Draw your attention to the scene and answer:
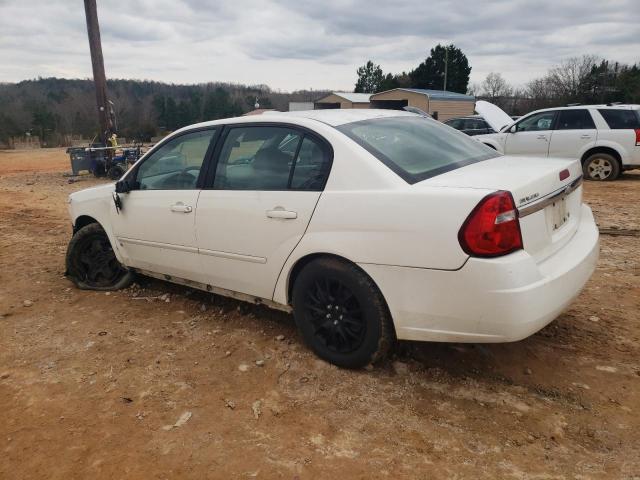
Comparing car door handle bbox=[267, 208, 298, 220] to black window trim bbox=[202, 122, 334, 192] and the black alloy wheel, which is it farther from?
the black alloy wheel

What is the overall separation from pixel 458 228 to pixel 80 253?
3.94 meters

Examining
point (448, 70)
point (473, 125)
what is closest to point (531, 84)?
point (448, 70)

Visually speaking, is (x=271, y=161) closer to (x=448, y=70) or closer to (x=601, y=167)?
(x=601, y=167)

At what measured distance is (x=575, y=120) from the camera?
35.5 feet

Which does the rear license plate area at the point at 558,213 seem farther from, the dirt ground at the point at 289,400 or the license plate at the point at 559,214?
the dirt ground at the point at 289,400

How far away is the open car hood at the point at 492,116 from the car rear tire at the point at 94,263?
8.20m

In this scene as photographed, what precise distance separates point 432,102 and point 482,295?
35574 millimetres

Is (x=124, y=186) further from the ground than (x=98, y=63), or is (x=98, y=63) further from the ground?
(x=98, y=63)

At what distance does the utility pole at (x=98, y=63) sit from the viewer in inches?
575

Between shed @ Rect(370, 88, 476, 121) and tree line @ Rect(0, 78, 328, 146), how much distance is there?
2011cm

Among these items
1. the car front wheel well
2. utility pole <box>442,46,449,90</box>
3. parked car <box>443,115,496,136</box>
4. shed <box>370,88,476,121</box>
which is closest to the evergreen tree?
utility pole <box>442,46,449,90</box>

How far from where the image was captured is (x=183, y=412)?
9.31 ft

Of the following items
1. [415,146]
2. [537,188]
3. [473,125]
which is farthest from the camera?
[473,125]

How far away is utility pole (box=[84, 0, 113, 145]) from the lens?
14617 mm
